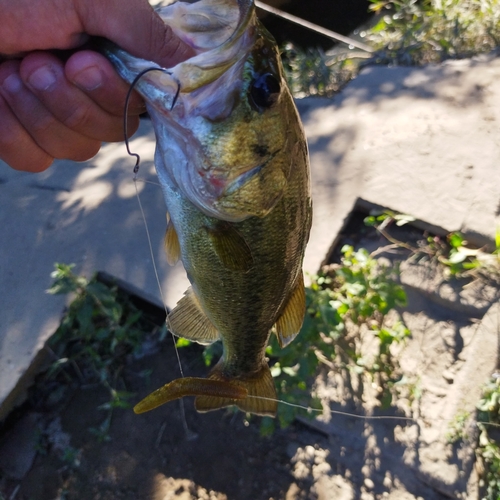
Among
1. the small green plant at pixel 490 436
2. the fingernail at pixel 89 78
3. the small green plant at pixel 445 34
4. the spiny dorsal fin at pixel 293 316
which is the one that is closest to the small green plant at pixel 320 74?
the small green plant at pixel 445 34

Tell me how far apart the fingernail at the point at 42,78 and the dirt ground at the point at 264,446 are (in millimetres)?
1857

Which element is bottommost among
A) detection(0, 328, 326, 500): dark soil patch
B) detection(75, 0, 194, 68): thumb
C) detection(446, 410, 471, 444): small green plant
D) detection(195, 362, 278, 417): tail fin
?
detection(0, 328, 326, 500): dark soil patch

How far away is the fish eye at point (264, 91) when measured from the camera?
1097mm

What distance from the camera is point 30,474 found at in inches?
98.1

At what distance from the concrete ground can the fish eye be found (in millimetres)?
1808

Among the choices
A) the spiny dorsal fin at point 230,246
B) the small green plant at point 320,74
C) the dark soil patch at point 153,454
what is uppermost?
the spiny dorsal fin at point 230,246

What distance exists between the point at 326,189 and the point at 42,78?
2331mm

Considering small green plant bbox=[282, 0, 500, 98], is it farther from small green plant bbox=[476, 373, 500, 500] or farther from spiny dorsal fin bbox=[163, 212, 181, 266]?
spiny dorsal fin bbox=[163, 212, 181, 266]

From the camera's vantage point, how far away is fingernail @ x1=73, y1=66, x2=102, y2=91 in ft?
4.07

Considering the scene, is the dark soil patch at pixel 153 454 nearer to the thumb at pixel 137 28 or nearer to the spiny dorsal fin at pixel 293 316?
the spiny dorsal fin at pixel 293 316

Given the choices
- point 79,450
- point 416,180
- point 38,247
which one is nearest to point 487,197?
point 416,180

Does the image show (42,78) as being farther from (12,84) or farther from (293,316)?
(293,316)

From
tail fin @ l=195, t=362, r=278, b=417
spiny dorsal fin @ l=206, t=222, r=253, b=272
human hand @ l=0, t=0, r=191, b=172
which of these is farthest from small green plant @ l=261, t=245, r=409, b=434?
human hand @ l=0, t=0, r=191, b=172

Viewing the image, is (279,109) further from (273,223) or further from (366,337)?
(366,337)
